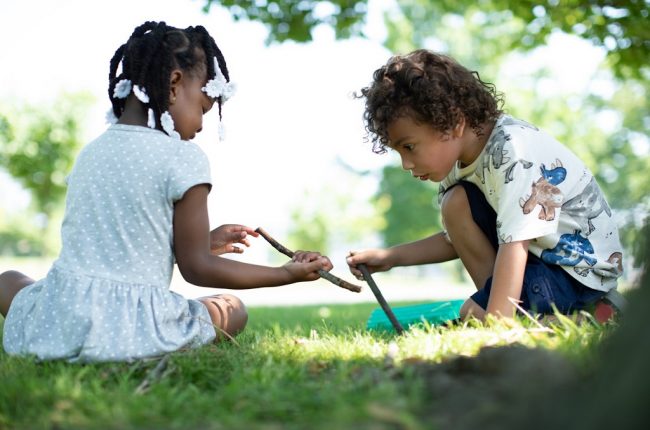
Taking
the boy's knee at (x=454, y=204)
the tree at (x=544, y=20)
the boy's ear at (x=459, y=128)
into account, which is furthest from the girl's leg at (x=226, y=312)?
the tree at (x=544, y=20)

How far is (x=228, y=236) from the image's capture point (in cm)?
328

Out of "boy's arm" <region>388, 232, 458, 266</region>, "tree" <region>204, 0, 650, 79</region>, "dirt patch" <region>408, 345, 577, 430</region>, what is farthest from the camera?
"tree" <region>204, 0, 650, 79</region>

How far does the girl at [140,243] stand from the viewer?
2.42 m

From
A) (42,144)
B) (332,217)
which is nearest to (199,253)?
(42,144)

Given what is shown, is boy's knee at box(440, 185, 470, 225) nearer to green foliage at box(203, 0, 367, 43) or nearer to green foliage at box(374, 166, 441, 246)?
green foliage at box(203, 0, 367, 43)

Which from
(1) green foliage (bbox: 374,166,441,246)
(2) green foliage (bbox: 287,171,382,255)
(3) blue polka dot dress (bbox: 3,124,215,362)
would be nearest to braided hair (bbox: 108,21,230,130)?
(3) blue polka dot dress (bbox: 3,124,215,362)

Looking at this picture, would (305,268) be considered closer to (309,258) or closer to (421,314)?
(309,258)

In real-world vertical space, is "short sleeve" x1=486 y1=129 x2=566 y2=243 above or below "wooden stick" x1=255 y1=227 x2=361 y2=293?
above

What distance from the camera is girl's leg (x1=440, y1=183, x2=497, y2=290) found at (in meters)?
3.38

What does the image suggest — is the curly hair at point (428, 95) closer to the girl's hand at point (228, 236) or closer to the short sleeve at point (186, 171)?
the girl's hand at point (228, 236)

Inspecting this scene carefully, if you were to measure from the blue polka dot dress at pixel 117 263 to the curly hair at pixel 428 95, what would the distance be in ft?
3.63

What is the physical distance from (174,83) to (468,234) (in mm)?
1600

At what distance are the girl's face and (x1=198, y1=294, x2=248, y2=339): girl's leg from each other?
727 mm

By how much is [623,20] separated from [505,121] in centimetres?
371
